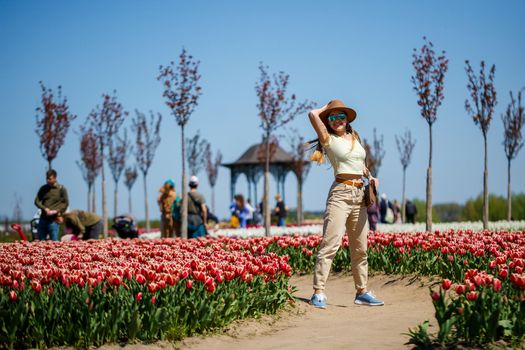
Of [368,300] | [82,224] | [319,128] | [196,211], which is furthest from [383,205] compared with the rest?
[319,128]

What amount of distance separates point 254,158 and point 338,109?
2694 cm

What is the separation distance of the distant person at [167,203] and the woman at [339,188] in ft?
30.9

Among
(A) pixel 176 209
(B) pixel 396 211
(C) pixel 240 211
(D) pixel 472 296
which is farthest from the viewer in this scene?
(B) pixel 396 211

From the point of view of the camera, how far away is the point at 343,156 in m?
7.39

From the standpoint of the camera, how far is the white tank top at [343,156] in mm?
7395

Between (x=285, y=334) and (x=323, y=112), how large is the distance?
2742 mm

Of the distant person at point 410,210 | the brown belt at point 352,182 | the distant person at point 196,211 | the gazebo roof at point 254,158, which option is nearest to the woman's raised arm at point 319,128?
the brown belt at point 352,182

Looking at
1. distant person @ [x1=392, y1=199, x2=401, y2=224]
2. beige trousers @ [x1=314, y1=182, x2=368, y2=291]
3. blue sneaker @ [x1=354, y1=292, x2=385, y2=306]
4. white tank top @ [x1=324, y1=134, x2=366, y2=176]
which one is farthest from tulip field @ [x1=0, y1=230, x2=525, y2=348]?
distant person @ [x1=392, y1=199, x2=401, y2=224]

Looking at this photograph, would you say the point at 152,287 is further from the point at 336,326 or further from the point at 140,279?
the point at 336,326

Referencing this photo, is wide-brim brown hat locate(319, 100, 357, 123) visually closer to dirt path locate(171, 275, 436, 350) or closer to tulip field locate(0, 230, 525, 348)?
tulip field locate(0, 230, 525, 348)

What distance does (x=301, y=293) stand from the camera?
9039mm

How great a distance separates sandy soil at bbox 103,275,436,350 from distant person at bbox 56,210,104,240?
867cm

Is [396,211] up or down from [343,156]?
down

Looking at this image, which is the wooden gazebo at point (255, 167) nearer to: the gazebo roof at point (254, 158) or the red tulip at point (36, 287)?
the gazebo roof at point (254, 158)
